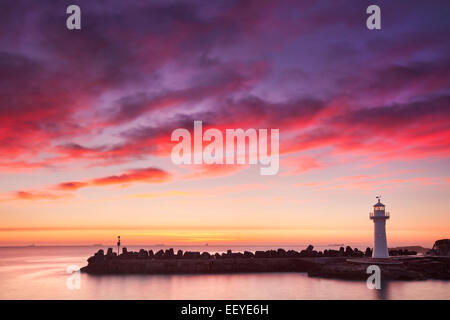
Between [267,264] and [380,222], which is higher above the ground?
[380,222]

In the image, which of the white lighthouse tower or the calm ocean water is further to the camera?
the white lighthouse tower

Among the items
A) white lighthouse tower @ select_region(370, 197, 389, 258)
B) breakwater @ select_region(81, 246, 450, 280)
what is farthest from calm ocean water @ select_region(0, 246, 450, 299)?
white lighthouse tower @ select_region(370, 197, 389, 258)

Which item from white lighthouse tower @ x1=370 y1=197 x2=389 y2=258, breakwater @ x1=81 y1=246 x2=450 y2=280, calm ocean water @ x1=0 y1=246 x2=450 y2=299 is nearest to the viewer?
calm ocean water @ x1=0 y1=246 x2=450 y2=299

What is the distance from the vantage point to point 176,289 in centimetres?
4519

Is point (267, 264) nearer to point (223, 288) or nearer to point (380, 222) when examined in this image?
point (223, 288)

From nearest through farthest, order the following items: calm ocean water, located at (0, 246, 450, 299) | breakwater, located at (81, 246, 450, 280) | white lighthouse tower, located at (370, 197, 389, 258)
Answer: calm ocean water, located at (0, 246, 450, 299), white lighthouse tower, located at (370, 197, 389, 258), breakwater, located at (81, 246, 450, 280)

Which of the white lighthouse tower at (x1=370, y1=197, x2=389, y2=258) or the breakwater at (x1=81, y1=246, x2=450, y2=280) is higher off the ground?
the white lighthouse tower at (x1=370, y1=197, x2=389, y2=258)

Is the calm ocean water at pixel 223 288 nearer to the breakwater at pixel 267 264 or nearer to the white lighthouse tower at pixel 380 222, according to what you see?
the breakwater at pixel 267 264

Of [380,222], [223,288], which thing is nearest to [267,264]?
[223,288]

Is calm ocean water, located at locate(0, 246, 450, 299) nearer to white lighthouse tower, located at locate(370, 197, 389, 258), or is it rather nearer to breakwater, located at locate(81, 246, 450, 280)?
breakwater, located at locate(81, 246, 450, 280)
